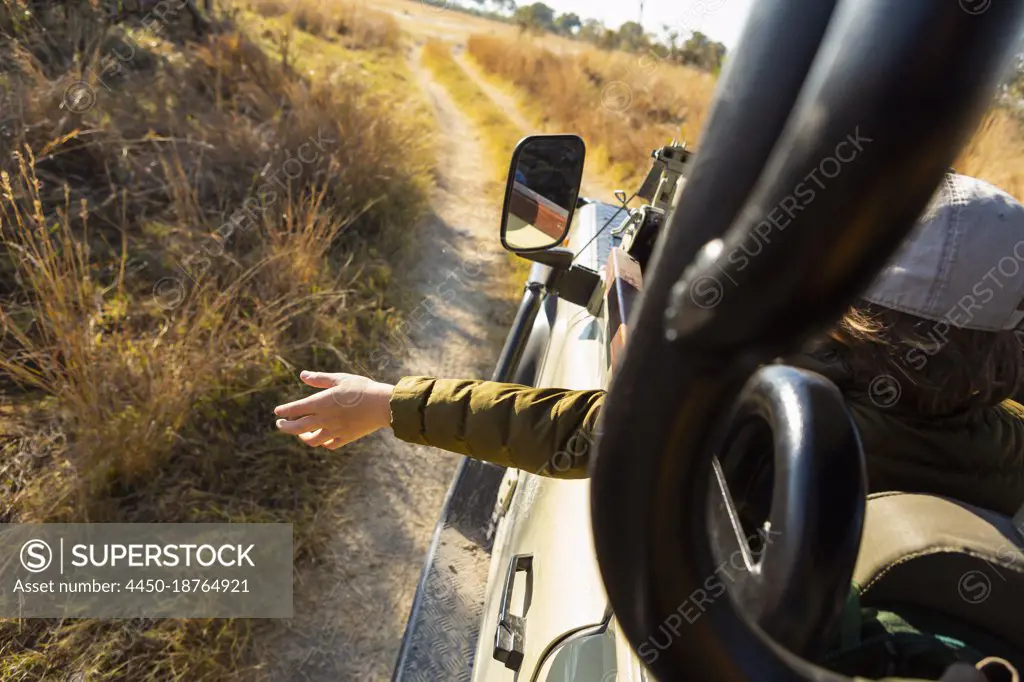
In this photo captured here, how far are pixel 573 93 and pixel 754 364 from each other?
38.7 ft

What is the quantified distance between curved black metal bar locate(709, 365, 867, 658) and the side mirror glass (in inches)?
48.4

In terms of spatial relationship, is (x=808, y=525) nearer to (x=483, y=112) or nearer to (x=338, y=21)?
(x=483, y=112)

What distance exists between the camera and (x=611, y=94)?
12.1m

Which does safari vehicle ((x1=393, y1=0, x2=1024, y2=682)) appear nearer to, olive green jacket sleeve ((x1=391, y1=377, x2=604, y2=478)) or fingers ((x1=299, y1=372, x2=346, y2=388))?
olive green jacket sleeve ((x1=391, y1=377, x2=604, y2=478))

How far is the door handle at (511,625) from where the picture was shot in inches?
45.0

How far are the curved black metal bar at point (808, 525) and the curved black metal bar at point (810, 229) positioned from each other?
0.11 metres

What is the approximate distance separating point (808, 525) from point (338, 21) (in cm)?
1792

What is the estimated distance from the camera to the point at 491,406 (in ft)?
3.67

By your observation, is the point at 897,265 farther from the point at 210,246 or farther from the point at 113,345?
the point at 210,246

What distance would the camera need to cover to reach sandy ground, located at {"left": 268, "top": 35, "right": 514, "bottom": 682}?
2305 millimetres

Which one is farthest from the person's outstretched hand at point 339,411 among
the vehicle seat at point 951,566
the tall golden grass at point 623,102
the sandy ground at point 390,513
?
the tall golden grass at point 623,102

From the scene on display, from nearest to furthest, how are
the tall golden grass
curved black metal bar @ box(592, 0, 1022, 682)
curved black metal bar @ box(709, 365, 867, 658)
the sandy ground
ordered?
curved black metal bar @ box(592, 0, 1022, 682) < curved black metal bar @ box(709, 365, 867, 658) < the sandy ground < the tall golden grass

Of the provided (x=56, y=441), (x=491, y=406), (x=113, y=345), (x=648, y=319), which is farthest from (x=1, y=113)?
(x=648, y=319)

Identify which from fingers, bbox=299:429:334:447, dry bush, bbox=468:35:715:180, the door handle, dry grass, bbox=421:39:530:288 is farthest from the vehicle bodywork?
dry bush, bbox=468:35:715:180
